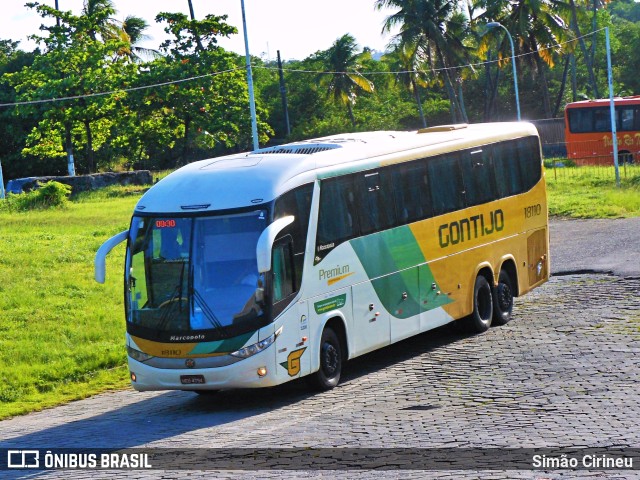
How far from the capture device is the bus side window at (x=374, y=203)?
15.6 metres

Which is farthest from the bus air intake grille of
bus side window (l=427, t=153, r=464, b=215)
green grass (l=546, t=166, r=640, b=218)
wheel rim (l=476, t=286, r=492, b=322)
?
green grass (l=546, t=166, r=640, b=218)

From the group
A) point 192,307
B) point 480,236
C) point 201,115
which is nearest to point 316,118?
point 201,115

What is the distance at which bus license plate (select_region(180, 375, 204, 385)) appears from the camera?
44.5ft

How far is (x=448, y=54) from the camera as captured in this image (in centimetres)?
6881

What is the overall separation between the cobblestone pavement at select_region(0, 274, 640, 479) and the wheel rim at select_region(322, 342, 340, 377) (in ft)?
1.24

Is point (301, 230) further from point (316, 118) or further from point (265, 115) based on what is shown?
point (316, 118)

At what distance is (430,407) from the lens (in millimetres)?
12570

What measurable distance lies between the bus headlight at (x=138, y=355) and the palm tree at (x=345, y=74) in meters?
62.3

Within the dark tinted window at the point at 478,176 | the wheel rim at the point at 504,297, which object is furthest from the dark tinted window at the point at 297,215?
the wheel rim at the point at 504,297

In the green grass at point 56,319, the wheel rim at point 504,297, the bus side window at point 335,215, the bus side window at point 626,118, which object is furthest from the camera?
the bus side window at point 626,118

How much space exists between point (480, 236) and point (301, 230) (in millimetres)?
5042

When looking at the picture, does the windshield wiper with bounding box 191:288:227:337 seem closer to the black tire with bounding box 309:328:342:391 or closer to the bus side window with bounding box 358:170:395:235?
the black tire with bounding box 309:328:342:391

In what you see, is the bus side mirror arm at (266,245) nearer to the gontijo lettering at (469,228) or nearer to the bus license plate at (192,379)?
the bus license plate at (192,379)

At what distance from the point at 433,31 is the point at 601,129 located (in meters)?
16.5
